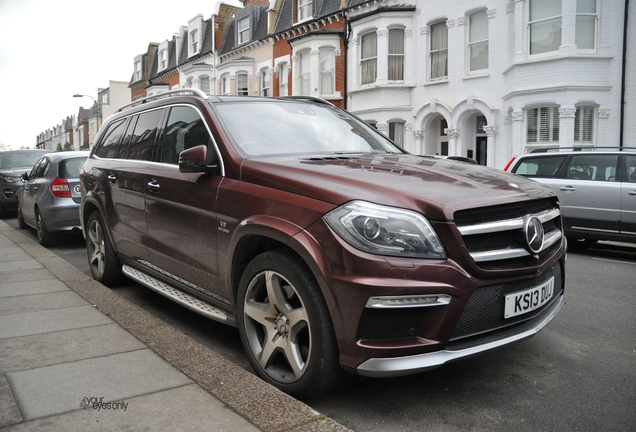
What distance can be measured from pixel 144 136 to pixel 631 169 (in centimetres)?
759

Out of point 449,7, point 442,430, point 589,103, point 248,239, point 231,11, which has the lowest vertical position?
point 442,430

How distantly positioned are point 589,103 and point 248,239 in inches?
581

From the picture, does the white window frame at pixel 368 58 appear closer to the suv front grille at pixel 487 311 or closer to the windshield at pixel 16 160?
the windshield at pixel 16 160

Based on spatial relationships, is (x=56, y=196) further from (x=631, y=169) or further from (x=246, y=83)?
(x=246, y=83)

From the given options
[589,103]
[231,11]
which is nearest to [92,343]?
[589,103]

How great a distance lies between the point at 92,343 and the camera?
3.71 meters

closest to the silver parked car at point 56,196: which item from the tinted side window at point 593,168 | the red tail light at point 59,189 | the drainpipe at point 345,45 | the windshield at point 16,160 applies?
the red tail light at point 59,189

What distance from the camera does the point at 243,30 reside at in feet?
100

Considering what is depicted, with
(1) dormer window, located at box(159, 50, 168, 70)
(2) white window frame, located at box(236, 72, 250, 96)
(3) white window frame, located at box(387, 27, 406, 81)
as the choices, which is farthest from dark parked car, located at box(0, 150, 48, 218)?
(1) dormer window, located at box(159, 50, 168, 70)

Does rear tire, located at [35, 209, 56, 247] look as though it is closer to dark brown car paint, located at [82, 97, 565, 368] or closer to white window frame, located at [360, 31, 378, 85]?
dark brown car paint, located at [82, 97, 565, 368]

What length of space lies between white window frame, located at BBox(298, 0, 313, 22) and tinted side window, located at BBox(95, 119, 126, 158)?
2030 cm

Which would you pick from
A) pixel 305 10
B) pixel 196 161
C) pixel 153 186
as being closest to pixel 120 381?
pixel 196 161

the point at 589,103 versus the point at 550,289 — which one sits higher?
the point at 589,103

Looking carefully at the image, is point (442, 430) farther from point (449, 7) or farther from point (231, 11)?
point (231, 11)
